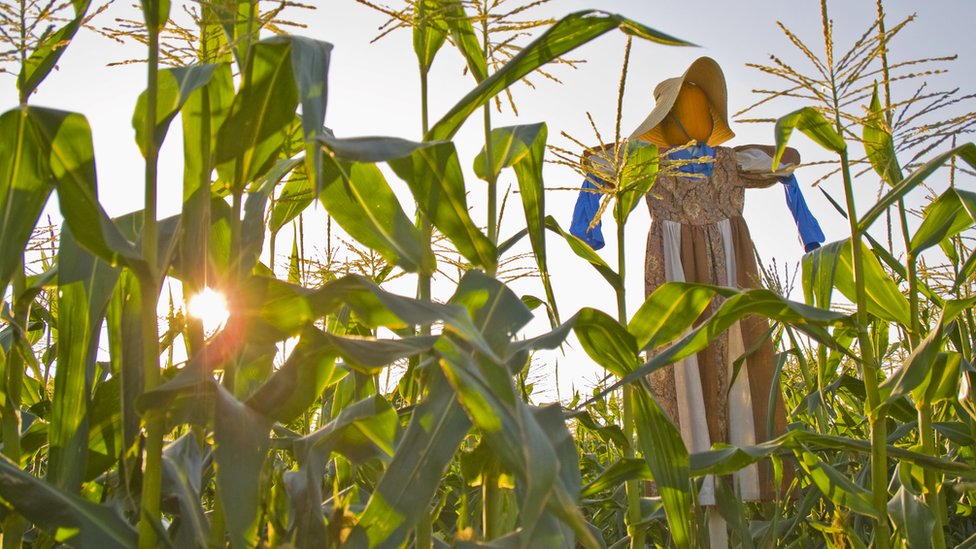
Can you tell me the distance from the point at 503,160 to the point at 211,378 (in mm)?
642

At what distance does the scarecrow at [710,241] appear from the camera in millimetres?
3635

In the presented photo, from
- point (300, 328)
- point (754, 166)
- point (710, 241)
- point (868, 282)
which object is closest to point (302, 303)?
point (300, 328)

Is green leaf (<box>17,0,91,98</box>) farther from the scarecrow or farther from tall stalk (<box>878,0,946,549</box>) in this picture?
the scarecrow

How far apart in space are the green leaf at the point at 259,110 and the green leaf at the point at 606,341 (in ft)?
1.56

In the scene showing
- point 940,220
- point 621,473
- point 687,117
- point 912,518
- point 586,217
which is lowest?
point 912,518

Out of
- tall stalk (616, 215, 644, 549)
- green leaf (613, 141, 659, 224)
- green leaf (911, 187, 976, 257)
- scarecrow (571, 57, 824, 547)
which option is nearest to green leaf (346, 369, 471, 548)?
tall stalk (616, 215, 644, 549)

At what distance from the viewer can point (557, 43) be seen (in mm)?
1196

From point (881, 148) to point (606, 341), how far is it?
800 mm

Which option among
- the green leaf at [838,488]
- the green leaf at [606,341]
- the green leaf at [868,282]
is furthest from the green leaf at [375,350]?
the green leaf at [868,282]

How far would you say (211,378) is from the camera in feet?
3.21

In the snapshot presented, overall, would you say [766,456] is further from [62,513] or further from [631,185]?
[62,513]

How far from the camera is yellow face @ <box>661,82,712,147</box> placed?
13.1 feet

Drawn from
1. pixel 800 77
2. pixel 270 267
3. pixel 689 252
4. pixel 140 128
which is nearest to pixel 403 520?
pixel 140 128

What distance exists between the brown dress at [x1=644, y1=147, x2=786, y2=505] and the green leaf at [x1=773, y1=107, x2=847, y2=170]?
1857 millimetres
